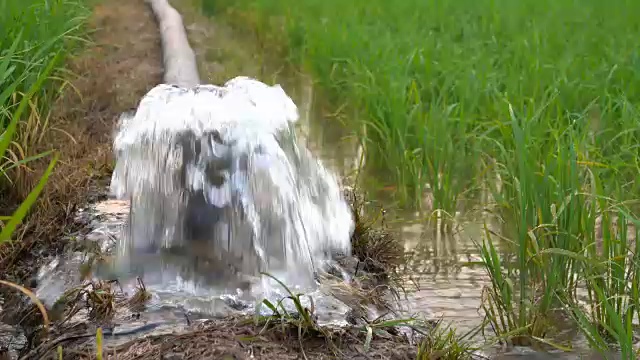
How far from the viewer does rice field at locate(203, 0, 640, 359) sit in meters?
2.73

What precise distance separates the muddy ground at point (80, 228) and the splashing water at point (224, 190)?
28 centimetres

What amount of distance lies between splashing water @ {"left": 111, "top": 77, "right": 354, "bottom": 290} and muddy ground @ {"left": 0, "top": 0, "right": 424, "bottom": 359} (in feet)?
0.91

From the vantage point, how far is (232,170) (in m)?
3.25

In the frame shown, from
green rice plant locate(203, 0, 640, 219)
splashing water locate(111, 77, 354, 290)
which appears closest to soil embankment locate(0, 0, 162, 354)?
splashing water locate(111, 77, 354, 290)

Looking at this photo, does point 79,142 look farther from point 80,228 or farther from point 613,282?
point 613,282

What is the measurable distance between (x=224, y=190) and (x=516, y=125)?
3.37 ft

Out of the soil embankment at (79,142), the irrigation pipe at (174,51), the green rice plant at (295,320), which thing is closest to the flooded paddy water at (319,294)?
the soil embankment at (79,142)

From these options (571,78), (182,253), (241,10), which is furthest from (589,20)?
(182,253)

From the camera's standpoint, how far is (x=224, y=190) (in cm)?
319

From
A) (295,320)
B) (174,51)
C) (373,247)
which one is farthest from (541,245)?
(174,51)

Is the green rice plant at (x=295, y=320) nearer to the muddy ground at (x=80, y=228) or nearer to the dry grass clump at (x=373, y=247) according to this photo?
the muddy ground at (x=80, y=228)

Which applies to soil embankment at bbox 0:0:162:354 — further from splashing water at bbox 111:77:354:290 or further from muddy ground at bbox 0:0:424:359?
splashing water at bbox 111:77:354:290

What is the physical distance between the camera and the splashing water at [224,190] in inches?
120

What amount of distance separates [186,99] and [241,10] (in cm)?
622
